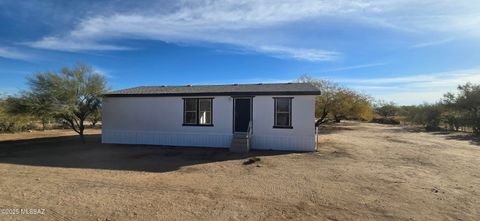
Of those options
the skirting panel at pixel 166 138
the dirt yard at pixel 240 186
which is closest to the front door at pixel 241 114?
the skirting panel at pixel 166 138

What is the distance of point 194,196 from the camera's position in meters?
6.45

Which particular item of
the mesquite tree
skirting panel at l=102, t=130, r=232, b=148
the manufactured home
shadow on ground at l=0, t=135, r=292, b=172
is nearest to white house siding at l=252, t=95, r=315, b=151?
the manufactured home

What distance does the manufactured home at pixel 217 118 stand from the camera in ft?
42.9

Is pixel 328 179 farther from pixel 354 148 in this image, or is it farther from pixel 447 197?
pixel 354 148

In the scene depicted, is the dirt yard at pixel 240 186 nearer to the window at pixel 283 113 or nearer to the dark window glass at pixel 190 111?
the window at pixel 283 113

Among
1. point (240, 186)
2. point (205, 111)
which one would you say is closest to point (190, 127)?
point (205, 111)

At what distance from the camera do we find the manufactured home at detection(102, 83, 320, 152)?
13086 mm

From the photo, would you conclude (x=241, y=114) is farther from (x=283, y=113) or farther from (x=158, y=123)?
(x=158, y=123)

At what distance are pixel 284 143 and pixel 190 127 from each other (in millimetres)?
4590

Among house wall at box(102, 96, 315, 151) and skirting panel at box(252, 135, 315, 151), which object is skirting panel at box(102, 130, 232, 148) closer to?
house wall at box(102, 96, 315, 151)

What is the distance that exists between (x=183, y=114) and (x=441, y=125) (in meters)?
26.3

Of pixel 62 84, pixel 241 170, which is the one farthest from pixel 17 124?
pixel 241 170

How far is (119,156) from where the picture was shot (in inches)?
464

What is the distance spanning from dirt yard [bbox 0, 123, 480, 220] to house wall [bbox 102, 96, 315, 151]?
3.91 feet
